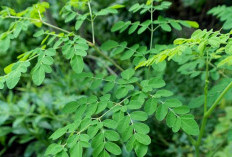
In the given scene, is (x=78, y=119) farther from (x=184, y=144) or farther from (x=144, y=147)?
(x=184, y=144)

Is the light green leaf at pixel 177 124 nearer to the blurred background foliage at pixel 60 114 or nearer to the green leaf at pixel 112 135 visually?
the green leaf at pixel 112 135

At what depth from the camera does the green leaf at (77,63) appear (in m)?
1.36

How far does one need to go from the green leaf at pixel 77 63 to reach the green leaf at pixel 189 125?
47 cm

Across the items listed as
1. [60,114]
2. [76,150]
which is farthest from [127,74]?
[60,114]

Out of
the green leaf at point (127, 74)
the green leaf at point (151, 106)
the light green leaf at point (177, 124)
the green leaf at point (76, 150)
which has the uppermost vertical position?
the green leaf at point (127, 74)

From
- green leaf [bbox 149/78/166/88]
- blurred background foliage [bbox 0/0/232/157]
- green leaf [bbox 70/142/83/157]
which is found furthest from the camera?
blurred background foliage [bbox 0/0/232/157]

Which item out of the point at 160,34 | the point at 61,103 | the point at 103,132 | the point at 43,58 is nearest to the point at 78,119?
the point at 103,132

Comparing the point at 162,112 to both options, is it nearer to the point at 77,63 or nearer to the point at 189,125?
the point at 189,125

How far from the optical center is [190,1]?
511 centimetres

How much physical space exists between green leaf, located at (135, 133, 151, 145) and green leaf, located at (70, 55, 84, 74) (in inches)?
14.3

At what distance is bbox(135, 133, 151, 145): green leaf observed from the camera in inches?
48.1

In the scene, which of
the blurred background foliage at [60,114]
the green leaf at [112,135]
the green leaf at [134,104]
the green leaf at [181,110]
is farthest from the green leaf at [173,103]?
the blurred background foliage at [60,114]

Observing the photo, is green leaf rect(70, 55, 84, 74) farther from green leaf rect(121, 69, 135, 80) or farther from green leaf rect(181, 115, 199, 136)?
green leaf rect(181, 115, 199, 136)

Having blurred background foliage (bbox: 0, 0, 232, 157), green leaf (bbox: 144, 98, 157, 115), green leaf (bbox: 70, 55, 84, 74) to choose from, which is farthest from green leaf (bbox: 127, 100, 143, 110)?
blurred background foliage (bbox: 0, 0, 232, 157)
